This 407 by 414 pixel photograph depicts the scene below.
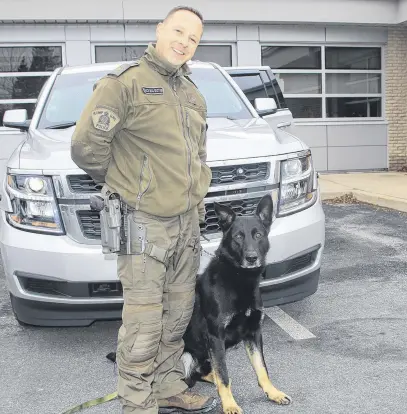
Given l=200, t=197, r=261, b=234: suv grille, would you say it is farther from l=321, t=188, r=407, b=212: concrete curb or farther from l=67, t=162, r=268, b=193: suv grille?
l=321, t=188, r=407, b=212: concrete curb

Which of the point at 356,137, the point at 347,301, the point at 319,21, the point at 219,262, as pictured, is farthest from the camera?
the point at 356,137

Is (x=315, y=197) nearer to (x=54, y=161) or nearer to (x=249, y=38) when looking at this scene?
(x=54, y=161)

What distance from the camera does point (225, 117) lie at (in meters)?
5.06

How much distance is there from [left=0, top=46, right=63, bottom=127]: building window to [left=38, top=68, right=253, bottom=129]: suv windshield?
857cm

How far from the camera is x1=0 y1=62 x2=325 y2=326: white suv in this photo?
12.1 feet

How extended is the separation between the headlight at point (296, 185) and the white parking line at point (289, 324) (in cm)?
94

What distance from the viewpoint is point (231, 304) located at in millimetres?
3164

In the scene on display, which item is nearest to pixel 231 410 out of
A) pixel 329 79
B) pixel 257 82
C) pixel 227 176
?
pixel 227 176

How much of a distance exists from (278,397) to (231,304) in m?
0.60

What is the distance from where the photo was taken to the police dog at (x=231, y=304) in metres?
3.13

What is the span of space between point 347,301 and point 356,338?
90 centimetres

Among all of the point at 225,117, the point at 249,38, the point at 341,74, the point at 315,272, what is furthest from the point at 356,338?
the point at 341,74

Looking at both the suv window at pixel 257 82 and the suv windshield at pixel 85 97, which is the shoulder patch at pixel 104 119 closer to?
the suv windshield at pixel 85 97

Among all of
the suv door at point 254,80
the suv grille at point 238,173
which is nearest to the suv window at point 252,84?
the suv door at point 254,80
